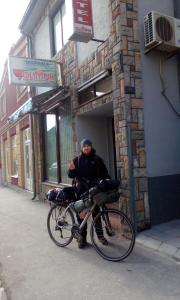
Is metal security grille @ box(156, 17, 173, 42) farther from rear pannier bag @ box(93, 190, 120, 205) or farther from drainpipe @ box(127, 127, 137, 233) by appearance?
rear pannier bag @ box(93, 190, 120, 205)

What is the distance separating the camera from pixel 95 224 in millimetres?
5020

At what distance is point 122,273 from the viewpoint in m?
4.16

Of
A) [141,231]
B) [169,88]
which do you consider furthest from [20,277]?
[169,88]

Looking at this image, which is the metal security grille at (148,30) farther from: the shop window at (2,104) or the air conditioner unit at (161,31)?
the shop window at (2,104)

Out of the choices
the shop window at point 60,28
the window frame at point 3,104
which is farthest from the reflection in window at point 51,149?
the window frame at point 3,104

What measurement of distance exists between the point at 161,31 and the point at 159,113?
56.7 inches

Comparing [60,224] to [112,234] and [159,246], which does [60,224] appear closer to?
[112,234]

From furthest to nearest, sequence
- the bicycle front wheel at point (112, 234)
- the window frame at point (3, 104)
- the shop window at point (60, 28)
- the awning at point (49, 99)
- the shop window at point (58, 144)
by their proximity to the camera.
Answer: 1. the window frame at point (3, 104)
2. the shop window at point (60, 28)
3. the shop window at point (58, 144)
4. the awning at point (49, 99)
5. the bicycle front wheel at point (112, 234)

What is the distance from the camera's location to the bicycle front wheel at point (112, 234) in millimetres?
4684

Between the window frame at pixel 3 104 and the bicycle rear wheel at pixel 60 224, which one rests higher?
the window frame at pixel 3 104

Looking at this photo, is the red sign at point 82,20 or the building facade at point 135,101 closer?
the building facade at point 135,101

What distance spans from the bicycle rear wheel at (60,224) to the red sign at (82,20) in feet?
10.7

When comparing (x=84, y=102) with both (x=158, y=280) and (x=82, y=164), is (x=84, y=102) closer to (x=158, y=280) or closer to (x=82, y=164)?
(x=82, y=164)

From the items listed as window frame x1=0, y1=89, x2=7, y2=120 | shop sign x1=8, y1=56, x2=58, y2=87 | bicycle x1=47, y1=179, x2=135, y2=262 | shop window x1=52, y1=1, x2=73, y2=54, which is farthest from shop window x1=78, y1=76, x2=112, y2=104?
window frame x1=0, y1=89, x2=7, y2=120
